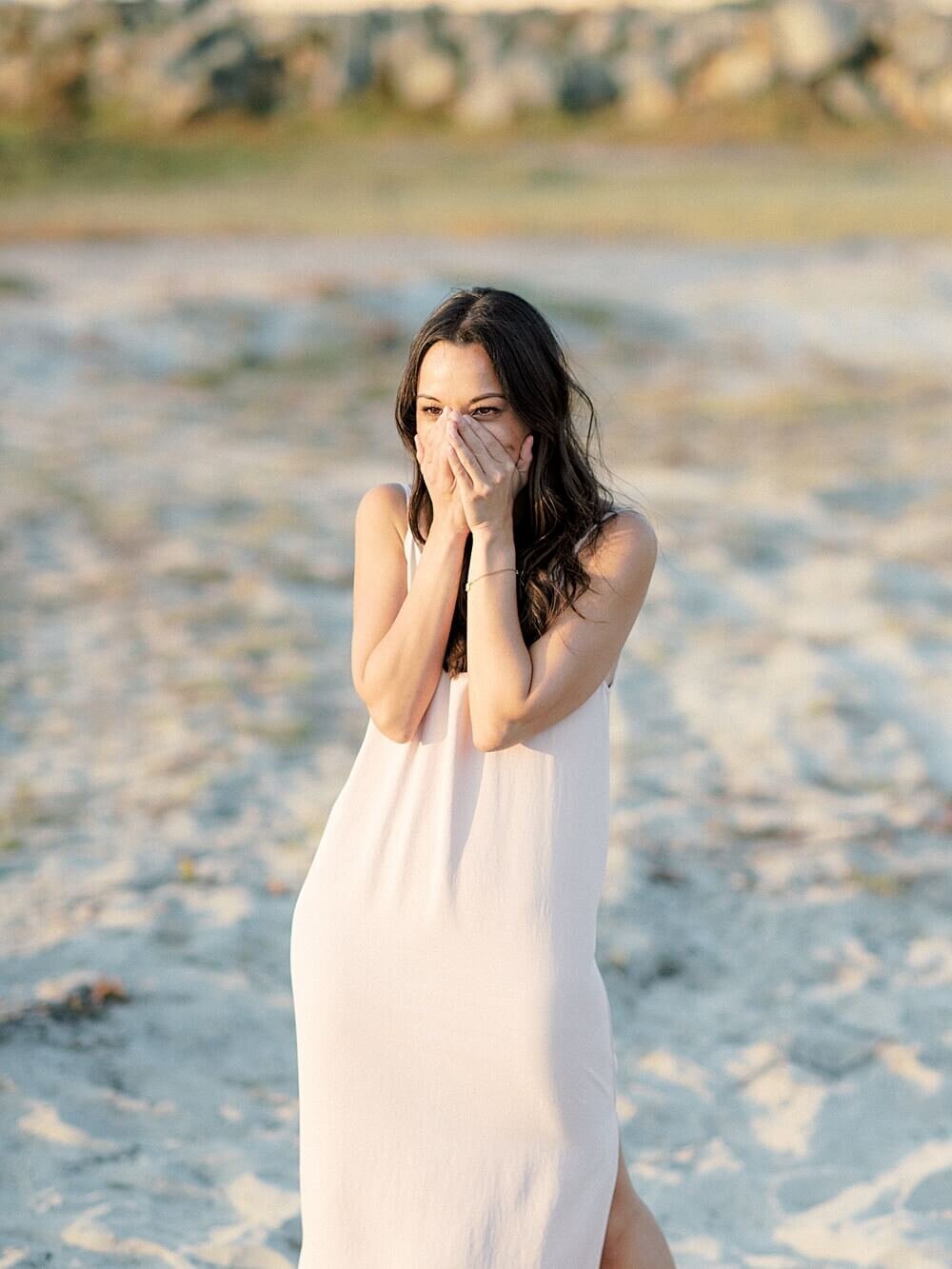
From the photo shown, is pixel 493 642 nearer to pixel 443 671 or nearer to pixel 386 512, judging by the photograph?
pixel 443 671

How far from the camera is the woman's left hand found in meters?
2.31

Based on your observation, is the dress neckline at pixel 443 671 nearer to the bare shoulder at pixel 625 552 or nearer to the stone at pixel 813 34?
the bare shoulder at pixel 625 552

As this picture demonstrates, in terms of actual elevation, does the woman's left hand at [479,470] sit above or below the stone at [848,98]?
below

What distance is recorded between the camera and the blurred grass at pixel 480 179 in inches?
721

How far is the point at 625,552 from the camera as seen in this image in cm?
237

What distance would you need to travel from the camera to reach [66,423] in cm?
1193

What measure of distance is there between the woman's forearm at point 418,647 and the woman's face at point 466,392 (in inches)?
6.8

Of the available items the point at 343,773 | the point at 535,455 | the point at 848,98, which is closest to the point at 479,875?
the point at 535,455

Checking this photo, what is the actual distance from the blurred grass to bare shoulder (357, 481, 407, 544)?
16132mm

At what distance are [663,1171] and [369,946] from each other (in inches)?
66.7

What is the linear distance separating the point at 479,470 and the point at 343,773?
13.2 feet

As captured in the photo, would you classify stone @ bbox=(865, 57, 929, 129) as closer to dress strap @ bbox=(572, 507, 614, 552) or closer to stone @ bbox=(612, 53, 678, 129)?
stone @ bbox=(612, 53, 678, 129)

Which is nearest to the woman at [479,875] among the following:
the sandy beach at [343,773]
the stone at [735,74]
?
the sandy beach at [343,773]

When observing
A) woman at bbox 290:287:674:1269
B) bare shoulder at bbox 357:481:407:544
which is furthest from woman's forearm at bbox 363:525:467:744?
bare shoulder at bbox 357:481:407:544
